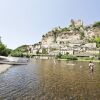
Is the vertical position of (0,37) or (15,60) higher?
(0,37)

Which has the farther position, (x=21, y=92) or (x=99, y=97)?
(x=21, y=92)

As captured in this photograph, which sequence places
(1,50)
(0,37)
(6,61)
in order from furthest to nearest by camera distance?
1. (0,37)
2. (1,50)
3. (6,61)

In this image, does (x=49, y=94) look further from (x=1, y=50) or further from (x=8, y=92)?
(x=1, y=50)

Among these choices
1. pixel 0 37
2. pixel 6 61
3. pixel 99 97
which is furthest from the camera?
pixel 0 37

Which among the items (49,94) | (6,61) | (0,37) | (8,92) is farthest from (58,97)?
(0,37)

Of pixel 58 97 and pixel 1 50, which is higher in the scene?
pixel 1 50

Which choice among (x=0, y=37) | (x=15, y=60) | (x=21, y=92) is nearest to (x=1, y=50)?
(x=0, y=37)

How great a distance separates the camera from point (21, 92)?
1224 inches

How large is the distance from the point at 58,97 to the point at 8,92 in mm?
6357

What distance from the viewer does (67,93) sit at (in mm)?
31094

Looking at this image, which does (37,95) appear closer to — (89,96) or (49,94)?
(49,94)

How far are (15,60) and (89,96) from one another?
79.6m

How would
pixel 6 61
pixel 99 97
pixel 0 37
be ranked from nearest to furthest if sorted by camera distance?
1. pixel 99 97
2. pixel 6 61
3. pixel 0 37

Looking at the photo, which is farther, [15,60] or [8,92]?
[15,60]
